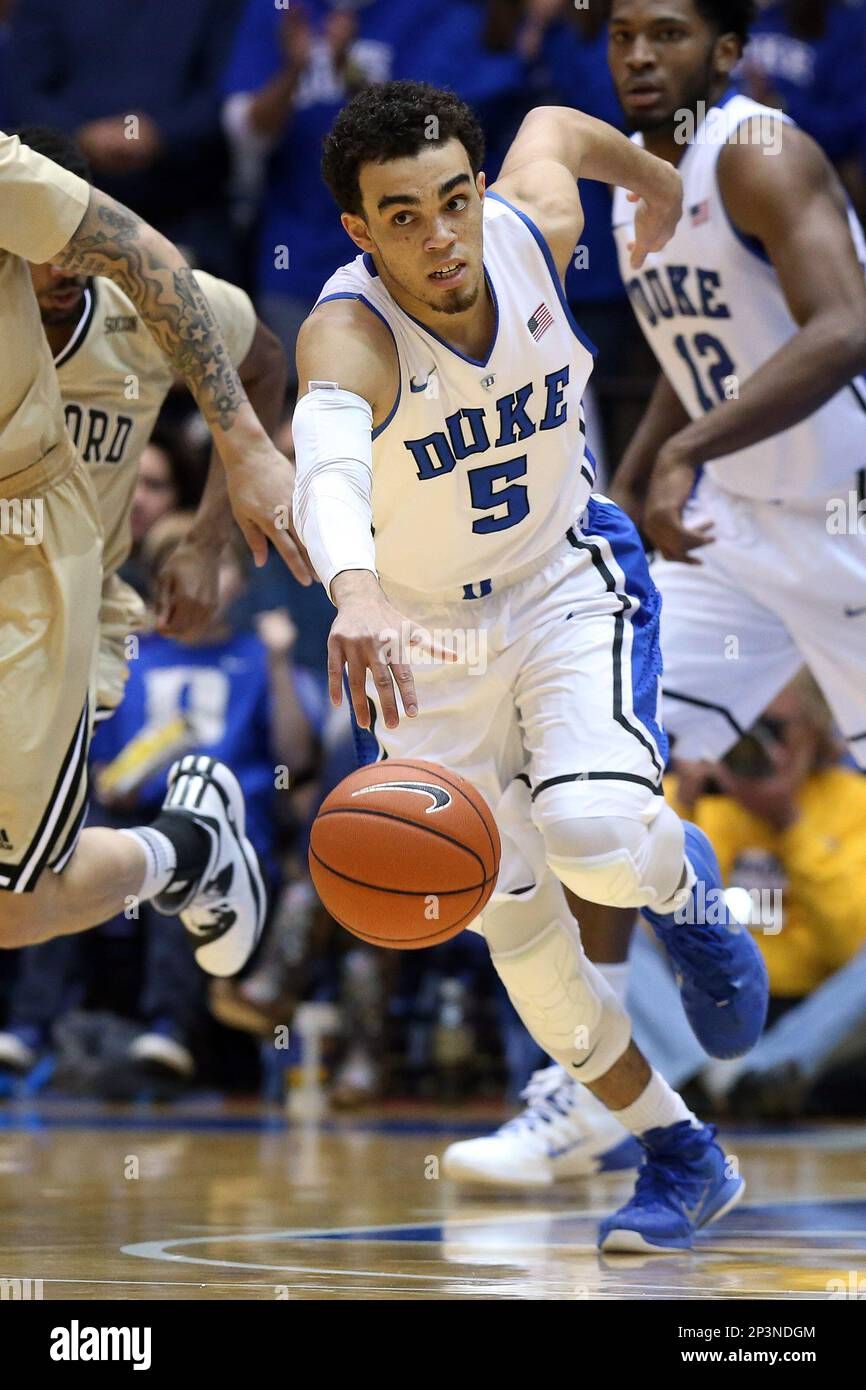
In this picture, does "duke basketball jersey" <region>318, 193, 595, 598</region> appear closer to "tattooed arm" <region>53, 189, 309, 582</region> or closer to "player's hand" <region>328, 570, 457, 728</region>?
"tattooed arm" <region>53, 189, 309, 582</region>

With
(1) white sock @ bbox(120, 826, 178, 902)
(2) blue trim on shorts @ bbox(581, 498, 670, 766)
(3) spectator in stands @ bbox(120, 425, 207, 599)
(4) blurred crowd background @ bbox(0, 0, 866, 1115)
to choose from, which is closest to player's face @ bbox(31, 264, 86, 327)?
(1) white sock @ bbox(120, 826, 178, 902)

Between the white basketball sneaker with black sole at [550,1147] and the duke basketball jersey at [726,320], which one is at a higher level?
the duke basketball jersey at [726,320]

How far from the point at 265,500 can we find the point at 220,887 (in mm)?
1641

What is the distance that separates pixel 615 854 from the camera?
13.3ft

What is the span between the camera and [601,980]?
4.45 metres

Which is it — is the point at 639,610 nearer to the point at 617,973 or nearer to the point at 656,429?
the point at 617,973

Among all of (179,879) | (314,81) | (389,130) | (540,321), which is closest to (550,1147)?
(179,879)

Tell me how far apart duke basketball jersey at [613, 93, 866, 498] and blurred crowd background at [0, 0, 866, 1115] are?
216 cm

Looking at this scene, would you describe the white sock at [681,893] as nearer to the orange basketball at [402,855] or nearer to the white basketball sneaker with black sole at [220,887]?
the orange basketball at [402,855]

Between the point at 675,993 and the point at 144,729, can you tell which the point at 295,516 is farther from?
the point at 144,729

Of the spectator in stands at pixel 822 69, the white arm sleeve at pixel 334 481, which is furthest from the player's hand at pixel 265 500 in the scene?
the spectator in stands at pixel 822 69

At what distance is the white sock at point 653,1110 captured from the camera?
4.45 m

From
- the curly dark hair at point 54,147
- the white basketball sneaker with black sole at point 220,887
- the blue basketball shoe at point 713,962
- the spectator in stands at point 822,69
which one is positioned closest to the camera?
the blue basketball shoe at point 713,962
